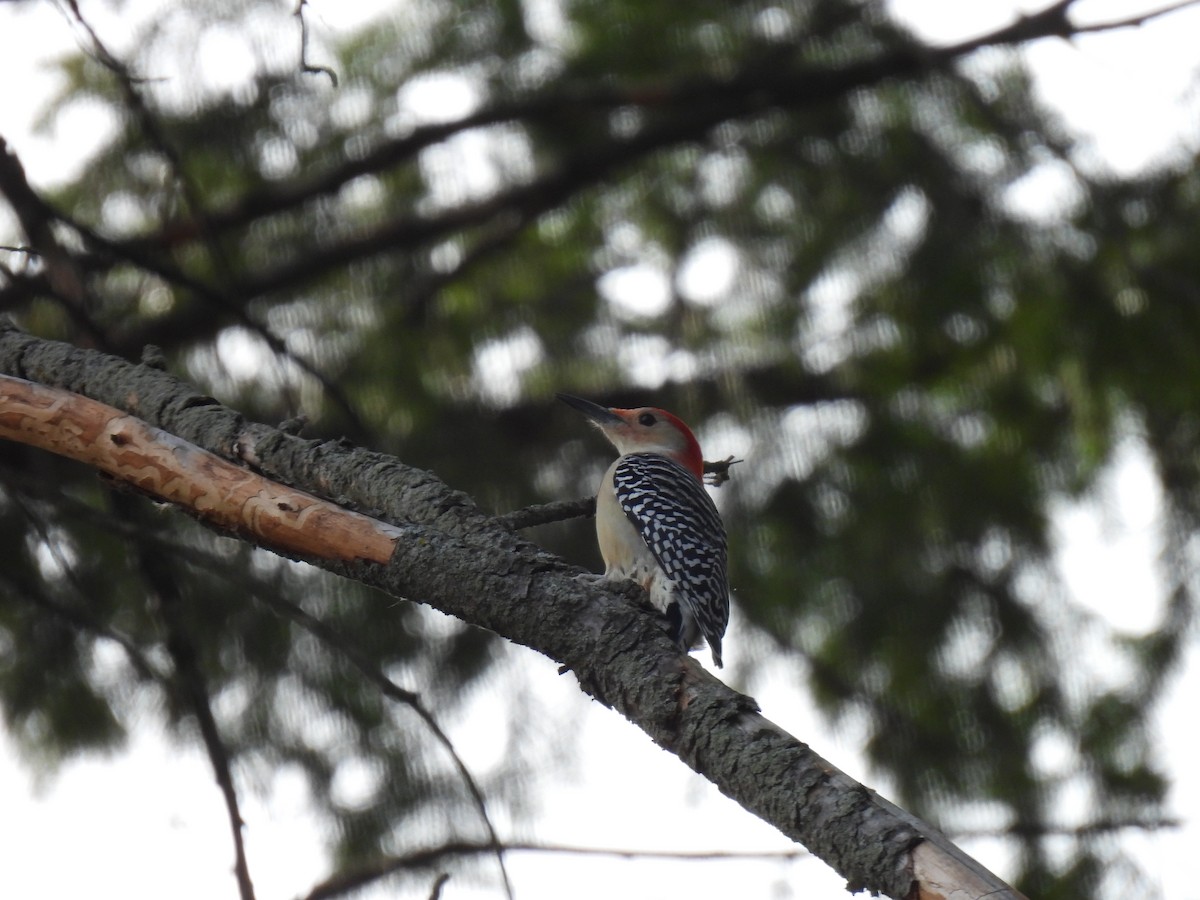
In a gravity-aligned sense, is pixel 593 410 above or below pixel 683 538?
above

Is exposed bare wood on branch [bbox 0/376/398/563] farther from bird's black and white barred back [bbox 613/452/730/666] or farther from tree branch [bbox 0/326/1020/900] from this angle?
bird's black and white barred back [bbox 613/452/730/666]

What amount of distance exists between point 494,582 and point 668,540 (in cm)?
181

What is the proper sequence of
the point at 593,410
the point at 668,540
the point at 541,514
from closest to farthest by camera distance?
1. the point at 541,514
2. the point at 668,540
3. the point at 593,410

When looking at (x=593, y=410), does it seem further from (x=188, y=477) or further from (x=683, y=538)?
(x=188, y=477)

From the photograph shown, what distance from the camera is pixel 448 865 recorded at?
13.1ft

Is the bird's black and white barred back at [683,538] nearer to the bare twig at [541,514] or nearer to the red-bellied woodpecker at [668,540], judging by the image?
the red-bellied woodpecker at [668,540]

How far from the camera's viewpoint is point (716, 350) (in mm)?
5258

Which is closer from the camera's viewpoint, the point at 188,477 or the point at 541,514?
the point at 188,477

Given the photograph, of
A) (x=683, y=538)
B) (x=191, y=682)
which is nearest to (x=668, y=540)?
(x=683, y=538)

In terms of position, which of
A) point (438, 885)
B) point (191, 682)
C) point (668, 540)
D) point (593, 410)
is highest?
point (593, 410)

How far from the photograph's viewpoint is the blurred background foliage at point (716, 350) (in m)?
4.48

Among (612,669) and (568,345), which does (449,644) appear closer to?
(568,345)

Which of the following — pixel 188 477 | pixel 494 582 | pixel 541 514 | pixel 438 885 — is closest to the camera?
pixel 438 885

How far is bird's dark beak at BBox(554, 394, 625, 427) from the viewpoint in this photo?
15.1ft
